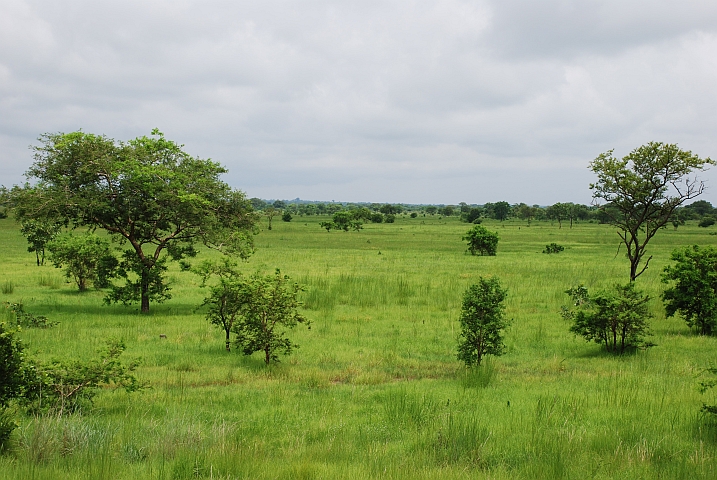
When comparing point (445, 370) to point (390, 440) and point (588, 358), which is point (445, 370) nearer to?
point (588, 358)

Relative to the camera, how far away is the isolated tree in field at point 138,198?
64.0ft

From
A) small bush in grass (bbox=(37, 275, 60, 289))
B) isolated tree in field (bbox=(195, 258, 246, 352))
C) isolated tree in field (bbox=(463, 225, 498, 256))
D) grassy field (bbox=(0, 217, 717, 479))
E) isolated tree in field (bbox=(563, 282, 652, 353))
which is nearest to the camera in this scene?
grassy field (bbox=(0, 217, 717, 479))

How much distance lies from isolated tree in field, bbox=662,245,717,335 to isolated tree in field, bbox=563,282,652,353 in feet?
9.45

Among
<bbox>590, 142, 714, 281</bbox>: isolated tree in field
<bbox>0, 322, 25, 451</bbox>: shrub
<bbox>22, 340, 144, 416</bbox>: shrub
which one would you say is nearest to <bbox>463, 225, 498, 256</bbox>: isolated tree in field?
<bbox>590, 142, 714, 281</bbox>: isolated tree in field

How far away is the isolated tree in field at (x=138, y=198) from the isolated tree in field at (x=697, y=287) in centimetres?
1490

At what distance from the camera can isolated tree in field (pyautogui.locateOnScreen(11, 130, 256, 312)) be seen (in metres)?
19.5

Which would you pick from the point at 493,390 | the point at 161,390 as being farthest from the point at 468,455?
the point at 161,390

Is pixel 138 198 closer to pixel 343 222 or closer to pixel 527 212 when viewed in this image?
pixel 343 222

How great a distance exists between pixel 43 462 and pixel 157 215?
51.2 feet

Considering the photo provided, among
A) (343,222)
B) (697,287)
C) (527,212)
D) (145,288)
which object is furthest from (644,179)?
(527,212)

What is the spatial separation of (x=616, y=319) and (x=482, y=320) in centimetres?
398

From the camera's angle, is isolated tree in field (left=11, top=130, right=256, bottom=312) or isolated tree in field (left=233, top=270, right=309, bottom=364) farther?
isolated tree in field (left=11, top=130, right=256, bottom=312)

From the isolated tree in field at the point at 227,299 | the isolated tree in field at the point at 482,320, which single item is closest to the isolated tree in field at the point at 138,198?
the isolated tree in field at the point at 227,299

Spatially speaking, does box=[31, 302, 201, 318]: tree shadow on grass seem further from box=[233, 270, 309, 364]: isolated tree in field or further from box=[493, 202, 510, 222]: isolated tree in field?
box=[493, 202, 510, 222]: isolated tree in field
